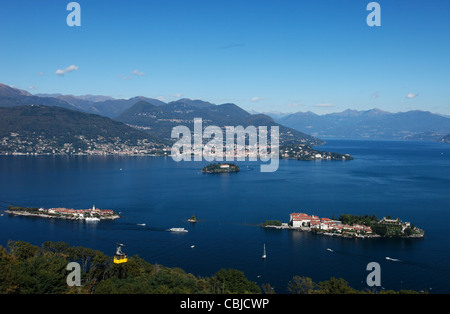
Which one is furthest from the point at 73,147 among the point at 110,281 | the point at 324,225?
the point at 110,281

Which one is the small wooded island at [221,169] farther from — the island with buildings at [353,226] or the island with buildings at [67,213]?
the island with buildings at [353,226]

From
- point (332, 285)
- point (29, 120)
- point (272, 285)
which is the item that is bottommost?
point (272, 285)

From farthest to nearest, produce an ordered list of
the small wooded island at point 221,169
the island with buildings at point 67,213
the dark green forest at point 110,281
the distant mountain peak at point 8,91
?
1. the distant mountain peak at point 8,91
2. the small wooded island at point 221,169
3. the island with buildings at point 67,213
4. the dark green forest at point 110,281

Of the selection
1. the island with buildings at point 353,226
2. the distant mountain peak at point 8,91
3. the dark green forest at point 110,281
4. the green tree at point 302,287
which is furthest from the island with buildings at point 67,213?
the distant mountain peak at point 8,91

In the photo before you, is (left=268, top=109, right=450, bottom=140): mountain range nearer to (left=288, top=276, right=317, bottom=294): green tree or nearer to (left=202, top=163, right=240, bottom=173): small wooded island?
(left=202, top=163, right=240, bottom=173): small wooded island

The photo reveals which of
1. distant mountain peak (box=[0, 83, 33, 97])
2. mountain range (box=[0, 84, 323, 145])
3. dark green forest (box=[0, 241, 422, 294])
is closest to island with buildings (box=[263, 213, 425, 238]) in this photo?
dark green forest (box=[0, 241, 422, 294])

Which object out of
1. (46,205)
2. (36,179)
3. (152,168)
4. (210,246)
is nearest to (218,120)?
(152,168)

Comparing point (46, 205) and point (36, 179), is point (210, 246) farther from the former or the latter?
point (36, 179)

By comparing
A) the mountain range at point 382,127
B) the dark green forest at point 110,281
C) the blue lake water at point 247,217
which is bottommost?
the blue lake water at point 247,217
